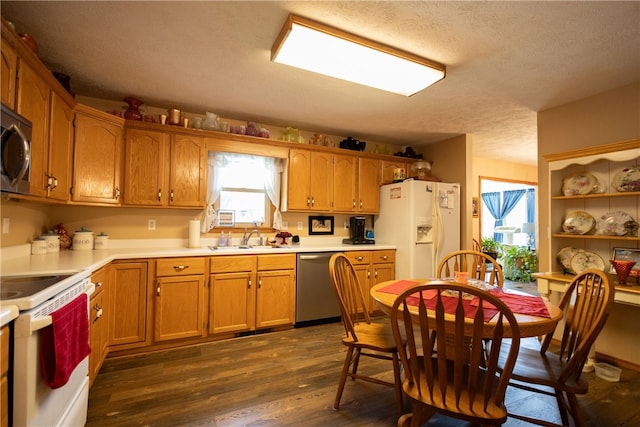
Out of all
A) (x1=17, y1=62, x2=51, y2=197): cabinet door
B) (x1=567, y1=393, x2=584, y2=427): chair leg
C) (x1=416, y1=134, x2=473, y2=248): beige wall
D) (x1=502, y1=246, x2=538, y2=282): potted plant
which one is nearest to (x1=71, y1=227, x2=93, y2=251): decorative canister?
(x1=17, y1=62, x2=51, y2=197): cabinet door

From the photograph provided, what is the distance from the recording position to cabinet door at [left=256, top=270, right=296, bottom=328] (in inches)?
120

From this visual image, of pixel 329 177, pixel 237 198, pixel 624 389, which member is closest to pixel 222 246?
pixel 237 198

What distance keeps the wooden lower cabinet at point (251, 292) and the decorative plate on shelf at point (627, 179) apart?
300 cm

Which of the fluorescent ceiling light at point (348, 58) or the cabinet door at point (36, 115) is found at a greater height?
the fluorescent ceiling light at point (348, 58)

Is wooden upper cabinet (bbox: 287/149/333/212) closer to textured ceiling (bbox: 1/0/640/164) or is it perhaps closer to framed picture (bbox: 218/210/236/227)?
textured ceiling (bbox: 1/0/640/164)

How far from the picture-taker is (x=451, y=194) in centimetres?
379

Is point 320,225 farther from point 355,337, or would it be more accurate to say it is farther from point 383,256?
point 355,337

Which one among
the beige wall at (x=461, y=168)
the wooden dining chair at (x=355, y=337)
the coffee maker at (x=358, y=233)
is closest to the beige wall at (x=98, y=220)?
the coffee maker at (x=358, y=233)

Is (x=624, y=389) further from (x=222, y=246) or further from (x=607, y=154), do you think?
(x=222, y=246)

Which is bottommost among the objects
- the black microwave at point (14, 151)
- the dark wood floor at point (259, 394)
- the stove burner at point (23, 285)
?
the dark wood floor at point (259, 394)

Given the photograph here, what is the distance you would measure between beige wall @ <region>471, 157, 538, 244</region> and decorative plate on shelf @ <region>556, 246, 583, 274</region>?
2590 millimetres

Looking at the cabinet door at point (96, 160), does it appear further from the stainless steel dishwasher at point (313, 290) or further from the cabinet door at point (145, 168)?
the stainless steel dishwasher at point (313, 290)

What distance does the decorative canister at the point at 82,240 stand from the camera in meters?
2.61

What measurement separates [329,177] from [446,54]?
1.97 m
